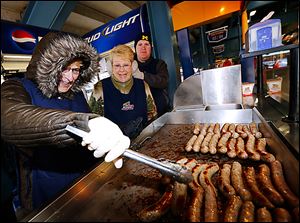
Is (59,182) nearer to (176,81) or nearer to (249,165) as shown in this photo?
(249,165)

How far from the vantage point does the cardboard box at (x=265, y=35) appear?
5.95 feet

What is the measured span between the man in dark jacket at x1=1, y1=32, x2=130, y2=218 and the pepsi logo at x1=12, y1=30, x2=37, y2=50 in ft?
10.5

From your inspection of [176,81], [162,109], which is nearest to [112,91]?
[162,109]

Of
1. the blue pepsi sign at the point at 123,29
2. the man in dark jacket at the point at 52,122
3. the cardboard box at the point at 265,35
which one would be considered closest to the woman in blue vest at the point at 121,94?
the blue pepsi sign at the point at 123,29

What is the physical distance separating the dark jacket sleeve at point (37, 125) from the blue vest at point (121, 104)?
10.6 feet

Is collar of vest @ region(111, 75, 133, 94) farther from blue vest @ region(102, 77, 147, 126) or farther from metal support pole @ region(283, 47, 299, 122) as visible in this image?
metal support pole @ region(283, 47, 299, 122)

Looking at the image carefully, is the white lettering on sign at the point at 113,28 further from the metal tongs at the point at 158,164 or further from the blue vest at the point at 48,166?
the metal tongs at the point at 158,164

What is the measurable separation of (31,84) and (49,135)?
1.01 m

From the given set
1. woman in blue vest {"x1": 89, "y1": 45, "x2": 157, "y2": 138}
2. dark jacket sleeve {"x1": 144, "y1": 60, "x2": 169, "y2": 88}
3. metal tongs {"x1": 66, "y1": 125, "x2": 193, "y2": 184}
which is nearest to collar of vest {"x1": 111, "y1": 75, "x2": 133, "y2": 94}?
woman in blue vest {"x1": 89, "y1": 45, "x2": 157, "y2": 138}

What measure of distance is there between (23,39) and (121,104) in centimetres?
298

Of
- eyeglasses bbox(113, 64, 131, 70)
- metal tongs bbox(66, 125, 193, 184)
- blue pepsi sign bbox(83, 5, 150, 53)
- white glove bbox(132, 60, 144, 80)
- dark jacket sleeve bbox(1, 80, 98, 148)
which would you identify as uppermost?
blue pepsi sign bbox(83, 5, 150, 53)

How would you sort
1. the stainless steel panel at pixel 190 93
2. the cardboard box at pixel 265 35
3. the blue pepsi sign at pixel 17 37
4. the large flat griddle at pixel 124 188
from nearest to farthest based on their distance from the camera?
the large flat griddle at pixel 124 188, the cardboard box at pixel 265 35, the stainless steel panel at pixel 190 93, the blue pepsi sign at pixel 17 37

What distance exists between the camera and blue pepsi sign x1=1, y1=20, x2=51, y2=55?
162 inches

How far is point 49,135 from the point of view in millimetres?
1213
